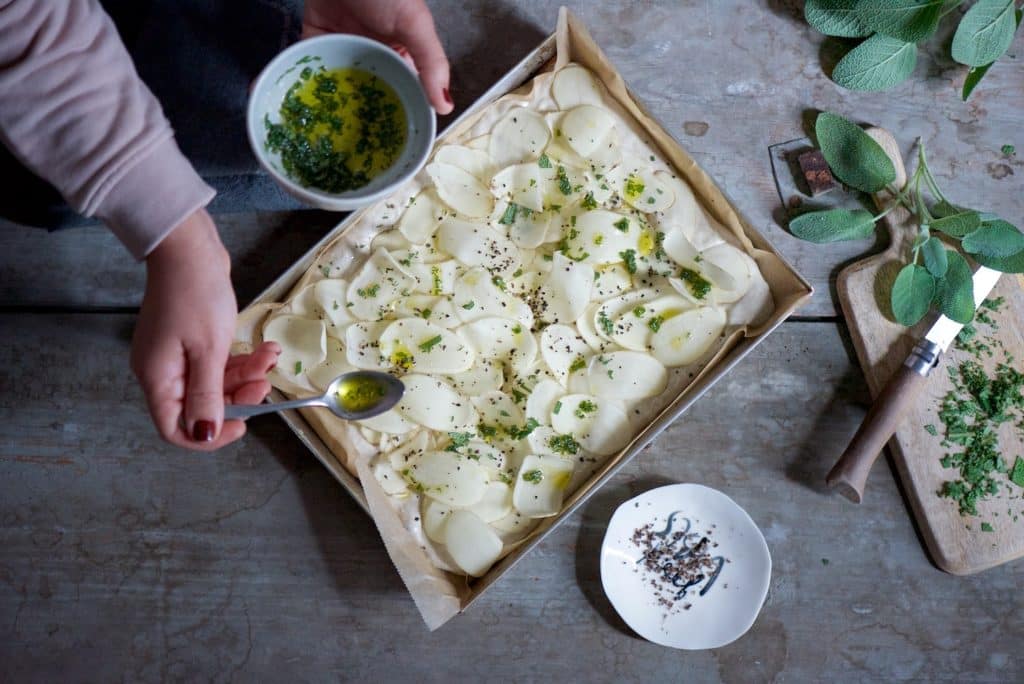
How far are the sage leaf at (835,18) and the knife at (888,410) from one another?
0.39m

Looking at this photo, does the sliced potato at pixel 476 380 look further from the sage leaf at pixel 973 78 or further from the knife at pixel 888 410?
the sage leaf at pixel 973 78

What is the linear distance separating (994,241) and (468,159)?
0.66 meters

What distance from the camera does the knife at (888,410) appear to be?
0.92 meters

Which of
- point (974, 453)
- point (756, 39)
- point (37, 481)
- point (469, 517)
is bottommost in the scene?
point (37, 481)

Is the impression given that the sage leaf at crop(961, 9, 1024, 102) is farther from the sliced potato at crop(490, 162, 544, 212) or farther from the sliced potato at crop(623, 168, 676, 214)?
the sliced potato at crop(490, 162, 544, 212)

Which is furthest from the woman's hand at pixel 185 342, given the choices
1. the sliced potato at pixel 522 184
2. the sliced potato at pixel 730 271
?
the sliced potato at pixel 730 271

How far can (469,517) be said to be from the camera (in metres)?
0.88

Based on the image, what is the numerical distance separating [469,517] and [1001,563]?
0.68 metres

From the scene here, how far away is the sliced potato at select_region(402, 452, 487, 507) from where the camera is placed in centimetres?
88

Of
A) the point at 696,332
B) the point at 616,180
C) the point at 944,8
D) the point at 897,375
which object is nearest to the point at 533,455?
the point at 696,332

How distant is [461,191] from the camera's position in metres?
0.91

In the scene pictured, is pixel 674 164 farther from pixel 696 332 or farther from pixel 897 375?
pixel 897 375

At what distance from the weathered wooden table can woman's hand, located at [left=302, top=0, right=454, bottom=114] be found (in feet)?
0.66

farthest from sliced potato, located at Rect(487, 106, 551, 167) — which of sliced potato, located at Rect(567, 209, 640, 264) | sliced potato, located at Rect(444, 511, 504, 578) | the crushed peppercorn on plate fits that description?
sliced potato, located at Rect(444, 511, 504, 578)
